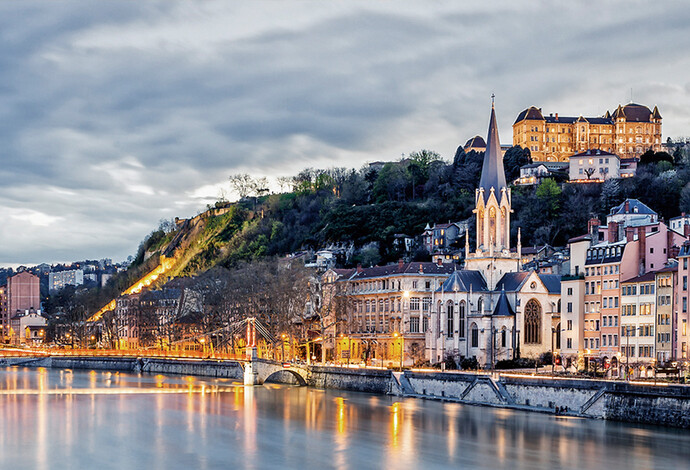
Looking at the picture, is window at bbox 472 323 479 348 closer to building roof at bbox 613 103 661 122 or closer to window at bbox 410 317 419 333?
window at bbox 410 317 419 333

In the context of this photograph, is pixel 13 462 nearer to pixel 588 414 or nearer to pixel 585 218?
pixel 588 414

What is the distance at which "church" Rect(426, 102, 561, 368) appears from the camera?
8050 cm

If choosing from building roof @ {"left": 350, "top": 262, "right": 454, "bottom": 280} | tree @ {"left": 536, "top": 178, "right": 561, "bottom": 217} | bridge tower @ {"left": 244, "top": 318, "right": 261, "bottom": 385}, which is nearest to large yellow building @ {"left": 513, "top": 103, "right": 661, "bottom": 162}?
tree @ {"left": 536, "top": 178, "right": 561, "bottom": 217}

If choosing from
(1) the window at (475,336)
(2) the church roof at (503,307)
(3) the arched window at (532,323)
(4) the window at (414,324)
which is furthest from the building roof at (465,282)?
(4) the window at (414,324)

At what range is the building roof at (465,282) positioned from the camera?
82562mm

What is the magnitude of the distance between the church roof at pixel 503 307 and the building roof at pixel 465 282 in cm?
215

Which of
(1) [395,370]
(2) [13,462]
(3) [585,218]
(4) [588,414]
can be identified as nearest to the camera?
(2) [13,462]

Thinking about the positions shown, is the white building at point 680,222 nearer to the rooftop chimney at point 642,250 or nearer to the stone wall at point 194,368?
the rooftop chimney at point 642,250

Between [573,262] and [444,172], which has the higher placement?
[444,172]

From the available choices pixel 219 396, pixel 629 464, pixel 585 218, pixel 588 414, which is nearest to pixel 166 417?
pixel 219 396

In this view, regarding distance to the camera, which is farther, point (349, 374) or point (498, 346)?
point (498, 346)

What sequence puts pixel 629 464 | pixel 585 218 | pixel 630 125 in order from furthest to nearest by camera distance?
pixel 630 125
pixel 585 218
pixel 629 464

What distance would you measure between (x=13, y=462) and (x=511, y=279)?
46.8 m

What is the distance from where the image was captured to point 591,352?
239 feet
